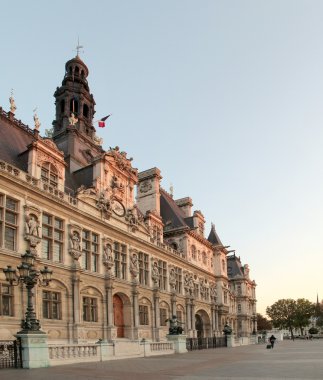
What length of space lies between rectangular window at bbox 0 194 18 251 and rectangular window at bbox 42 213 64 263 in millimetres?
2619

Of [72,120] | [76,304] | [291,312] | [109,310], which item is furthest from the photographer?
[291,312]

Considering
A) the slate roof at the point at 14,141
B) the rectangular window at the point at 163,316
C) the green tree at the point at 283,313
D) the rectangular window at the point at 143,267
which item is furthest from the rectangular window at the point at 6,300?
the green tree at the point at 283,313

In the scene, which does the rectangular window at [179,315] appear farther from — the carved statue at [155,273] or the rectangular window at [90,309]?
the rectangular window at [90,309]

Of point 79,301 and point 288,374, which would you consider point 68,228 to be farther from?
point 288,374

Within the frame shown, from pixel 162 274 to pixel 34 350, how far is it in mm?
28235

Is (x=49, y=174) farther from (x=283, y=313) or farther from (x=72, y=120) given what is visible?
(x=283, y=313)

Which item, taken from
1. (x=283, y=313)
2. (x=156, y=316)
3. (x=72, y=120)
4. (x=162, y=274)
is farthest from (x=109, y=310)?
(x=283, y=313)

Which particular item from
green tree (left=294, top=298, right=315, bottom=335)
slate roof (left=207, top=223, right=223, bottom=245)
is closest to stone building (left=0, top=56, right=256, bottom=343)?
slate roof (left=207, top=223, right=223, bottom=245)

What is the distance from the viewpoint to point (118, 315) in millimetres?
37938

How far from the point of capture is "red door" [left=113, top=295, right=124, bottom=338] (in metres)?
37.4

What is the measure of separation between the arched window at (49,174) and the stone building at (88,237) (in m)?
0.07

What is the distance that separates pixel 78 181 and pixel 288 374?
26807 millimetres

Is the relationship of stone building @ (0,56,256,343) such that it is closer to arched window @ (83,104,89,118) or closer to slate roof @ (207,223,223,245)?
arched window @ (83,104,89,118)

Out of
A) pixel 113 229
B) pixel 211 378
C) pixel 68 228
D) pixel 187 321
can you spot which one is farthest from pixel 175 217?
pixel 211 378
